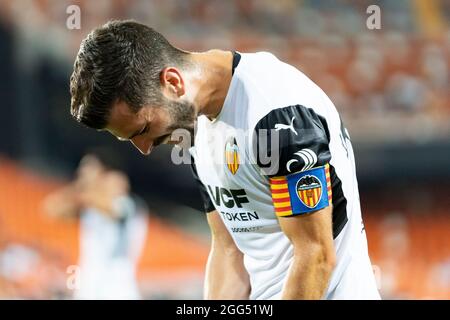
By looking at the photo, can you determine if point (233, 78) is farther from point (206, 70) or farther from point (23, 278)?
point (23, 278)

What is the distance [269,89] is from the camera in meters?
2.54

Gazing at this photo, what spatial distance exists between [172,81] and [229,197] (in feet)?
1.47

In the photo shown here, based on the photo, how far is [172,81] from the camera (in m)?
2.50

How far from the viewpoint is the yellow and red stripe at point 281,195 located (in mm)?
2431

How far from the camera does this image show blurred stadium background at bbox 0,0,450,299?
7.82 metres

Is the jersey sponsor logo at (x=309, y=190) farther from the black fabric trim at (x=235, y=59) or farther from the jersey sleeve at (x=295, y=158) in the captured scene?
the black fabric trim at (x=235, y=59)

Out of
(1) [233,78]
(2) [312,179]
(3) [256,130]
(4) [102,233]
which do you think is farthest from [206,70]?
(4) [102,233]

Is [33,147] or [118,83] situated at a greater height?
[33,147]

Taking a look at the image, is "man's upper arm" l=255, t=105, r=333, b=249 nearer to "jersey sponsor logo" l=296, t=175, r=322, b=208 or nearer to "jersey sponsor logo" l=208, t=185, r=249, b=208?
"jersey sponsor logo" l=296, t=175, r=322, b=208

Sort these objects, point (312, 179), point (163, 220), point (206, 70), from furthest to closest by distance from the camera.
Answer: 1. point (163, 220)
2. point (206, 70)
3. point (312, 179)

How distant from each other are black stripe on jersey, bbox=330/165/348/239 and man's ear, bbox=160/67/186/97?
501mm

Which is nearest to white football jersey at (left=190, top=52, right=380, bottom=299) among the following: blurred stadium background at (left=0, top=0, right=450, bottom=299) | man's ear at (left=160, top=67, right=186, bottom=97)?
man's ear at (left=160, top=67, right=186, bottom=97)

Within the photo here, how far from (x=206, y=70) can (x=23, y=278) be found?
5715mm

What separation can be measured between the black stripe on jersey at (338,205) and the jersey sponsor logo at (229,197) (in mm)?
285
